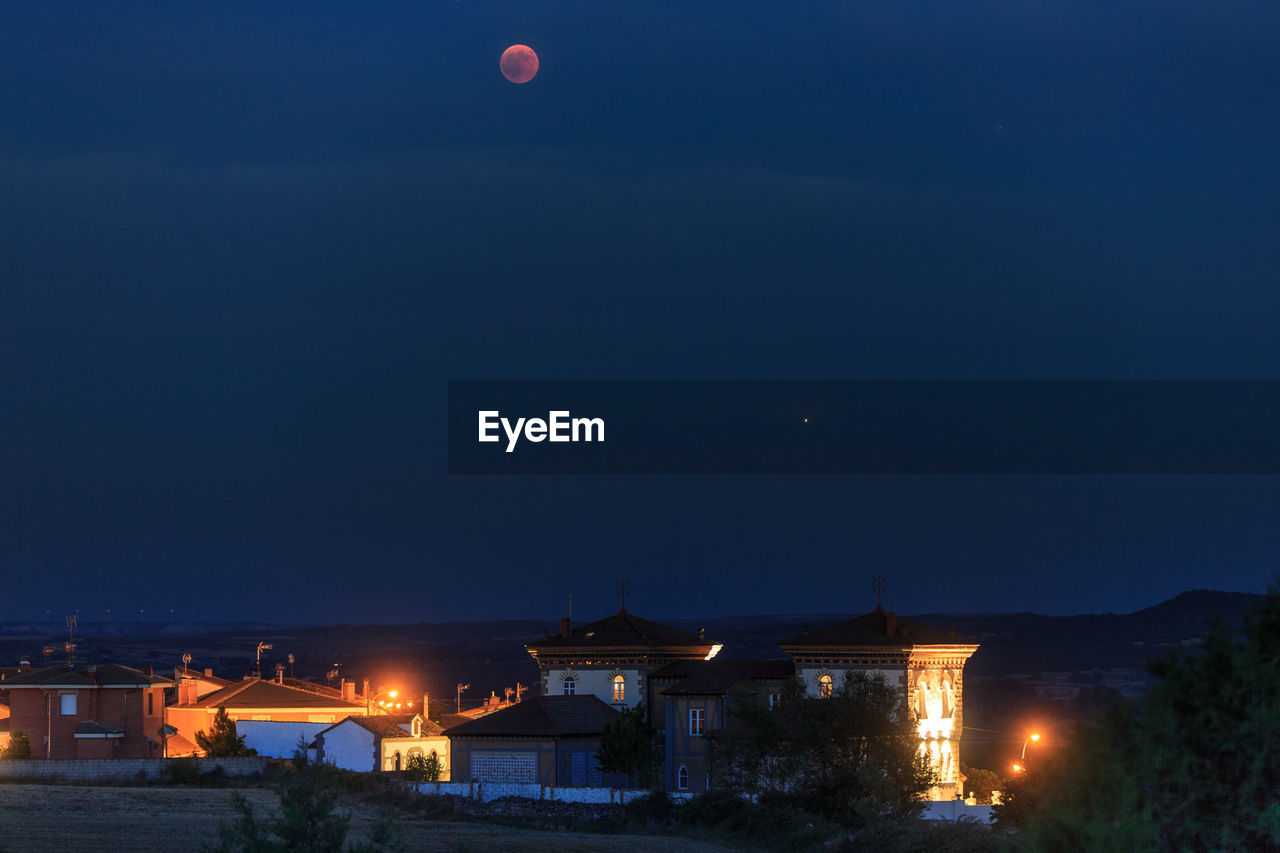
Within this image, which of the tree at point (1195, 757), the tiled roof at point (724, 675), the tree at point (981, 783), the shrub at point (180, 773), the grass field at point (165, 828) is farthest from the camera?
the shrub at point (180, 773)

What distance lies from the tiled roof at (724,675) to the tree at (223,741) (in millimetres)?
20945

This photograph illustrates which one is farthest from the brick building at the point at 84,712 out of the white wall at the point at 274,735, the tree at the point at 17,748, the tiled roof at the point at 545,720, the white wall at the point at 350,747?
the tiled roof at the point at 545,720

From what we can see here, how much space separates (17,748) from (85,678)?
4.41 meters

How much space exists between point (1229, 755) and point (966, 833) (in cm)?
2327

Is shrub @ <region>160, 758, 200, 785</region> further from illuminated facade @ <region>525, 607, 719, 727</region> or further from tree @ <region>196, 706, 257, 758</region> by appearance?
illuminated facade @ <region>525, 607, 719, 727</region>

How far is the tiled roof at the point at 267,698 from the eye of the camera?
7969 cm

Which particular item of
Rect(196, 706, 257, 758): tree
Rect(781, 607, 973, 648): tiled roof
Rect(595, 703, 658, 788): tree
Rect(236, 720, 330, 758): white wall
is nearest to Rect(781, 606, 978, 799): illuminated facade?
Rect(781, 607, 973, 648): tiled roof

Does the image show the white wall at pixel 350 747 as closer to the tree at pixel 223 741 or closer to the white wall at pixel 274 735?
the tree at pixel 223 741

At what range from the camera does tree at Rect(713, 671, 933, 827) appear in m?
51.0

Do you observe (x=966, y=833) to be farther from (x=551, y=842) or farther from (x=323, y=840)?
(x=323, y=840)

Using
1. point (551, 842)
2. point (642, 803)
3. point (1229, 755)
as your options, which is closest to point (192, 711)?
point (642, 803)

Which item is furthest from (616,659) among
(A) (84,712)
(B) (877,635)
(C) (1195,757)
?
(C) (1195,757)

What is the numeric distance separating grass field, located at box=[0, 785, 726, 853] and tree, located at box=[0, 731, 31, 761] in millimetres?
14452

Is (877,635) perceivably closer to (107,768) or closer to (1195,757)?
(107,768)
